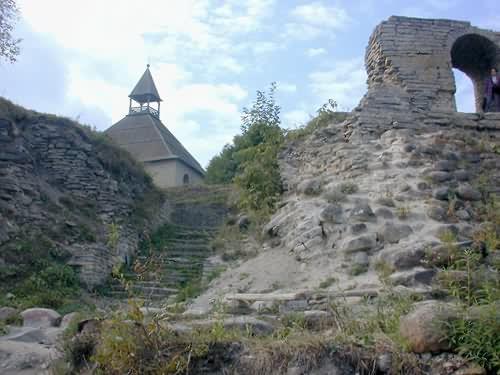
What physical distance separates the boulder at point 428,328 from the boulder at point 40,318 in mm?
4069

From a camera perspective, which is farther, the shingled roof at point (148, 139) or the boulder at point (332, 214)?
the shingled roof at point (148, 139)

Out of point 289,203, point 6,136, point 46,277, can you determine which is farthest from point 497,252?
point 6,136

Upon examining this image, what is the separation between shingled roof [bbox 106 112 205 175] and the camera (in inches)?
1115

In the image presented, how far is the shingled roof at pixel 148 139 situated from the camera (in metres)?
28.3

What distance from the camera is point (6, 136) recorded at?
416 inches

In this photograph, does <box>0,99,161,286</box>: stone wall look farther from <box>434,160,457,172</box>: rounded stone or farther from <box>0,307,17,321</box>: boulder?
<box>434,160,457,172</box>: rounded stone

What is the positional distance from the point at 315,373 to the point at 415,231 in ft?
11.2

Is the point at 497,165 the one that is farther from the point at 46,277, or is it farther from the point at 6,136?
the point at 6,136

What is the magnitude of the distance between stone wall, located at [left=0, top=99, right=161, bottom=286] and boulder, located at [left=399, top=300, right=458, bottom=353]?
595cm

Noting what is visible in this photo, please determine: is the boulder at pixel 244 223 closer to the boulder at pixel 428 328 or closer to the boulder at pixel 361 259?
the boulder at pixel 361 259

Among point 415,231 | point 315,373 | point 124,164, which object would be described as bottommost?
point 315,373

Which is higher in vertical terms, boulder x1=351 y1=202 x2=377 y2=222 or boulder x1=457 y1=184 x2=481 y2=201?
boulder x1=457 y1=184 x2=481 y2=201

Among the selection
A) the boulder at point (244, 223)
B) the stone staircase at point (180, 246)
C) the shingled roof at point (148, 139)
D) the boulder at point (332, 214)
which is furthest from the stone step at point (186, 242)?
the shingled roof at point (148, 139)

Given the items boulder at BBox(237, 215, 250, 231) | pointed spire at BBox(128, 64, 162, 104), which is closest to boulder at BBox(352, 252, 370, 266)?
boulder at BBox(237, 215, 250, 231)
